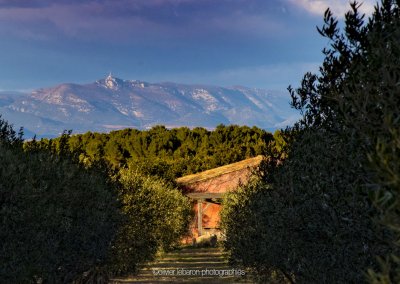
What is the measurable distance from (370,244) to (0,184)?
7214mm

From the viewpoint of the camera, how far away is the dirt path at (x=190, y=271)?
29250 millimetres

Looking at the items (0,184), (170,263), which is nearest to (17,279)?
(0,184)

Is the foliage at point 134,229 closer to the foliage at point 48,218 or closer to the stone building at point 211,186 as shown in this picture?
the foliage at point 48,218

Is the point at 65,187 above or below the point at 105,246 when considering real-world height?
above

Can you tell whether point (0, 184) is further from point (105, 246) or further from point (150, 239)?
point (150, 239)

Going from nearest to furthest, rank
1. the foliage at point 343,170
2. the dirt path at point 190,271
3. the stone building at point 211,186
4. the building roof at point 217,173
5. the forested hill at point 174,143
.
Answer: the foliage at point 343,170 < the dirt path at point 190,271 < the stone building at point 211,186 < the building roof at point 217,173 < the forested hill at point 174,143

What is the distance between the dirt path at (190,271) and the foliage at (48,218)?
9.26 m

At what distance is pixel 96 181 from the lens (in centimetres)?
1794

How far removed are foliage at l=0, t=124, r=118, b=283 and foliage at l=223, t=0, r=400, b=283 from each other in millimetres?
5049

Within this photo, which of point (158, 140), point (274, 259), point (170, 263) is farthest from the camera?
point (158, 140)

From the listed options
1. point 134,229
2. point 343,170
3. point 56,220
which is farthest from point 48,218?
point 134,229

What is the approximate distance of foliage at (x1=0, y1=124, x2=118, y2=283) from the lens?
11.8m

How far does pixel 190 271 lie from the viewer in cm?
3234

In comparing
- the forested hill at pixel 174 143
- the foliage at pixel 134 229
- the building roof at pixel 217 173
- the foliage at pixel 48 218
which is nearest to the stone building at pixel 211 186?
the building roof at pixel 217 173
